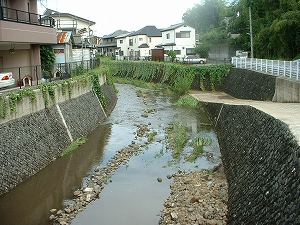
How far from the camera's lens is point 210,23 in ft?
215

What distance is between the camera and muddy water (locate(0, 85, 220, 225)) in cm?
1095

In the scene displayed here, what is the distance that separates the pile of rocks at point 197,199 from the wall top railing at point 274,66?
8953 mm

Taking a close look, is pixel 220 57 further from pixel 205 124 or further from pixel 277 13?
pixel 205 124

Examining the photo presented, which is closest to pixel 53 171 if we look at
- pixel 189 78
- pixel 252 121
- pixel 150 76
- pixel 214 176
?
pixel 214 176

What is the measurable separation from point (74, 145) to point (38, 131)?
2.61 meters

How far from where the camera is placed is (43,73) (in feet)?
77.4

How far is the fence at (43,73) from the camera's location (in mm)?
19925

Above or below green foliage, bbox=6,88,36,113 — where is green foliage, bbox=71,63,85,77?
above

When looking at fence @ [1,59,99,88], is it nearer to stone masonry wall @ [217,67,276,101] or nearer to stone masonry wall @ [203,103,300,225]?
stone masonry wall @ [203,103,300,225]

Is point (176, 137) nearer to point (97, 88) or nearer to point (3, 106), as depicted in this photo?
point (97, 88)

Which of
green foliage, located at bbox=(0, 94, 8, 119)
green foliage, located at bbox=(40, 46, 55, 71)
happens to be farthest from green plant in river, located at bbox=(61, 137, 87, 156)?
green foliage, located at bbox=(40, 46, 55, 71)

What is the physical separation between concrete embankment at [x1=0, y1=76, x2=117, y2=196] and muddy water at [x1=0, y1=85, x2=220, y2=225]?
441mm

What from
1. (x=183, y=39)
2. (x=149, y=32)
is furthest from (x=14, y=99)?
(x=149, y=32)

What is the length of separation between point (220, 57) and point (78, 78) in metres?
28.1
